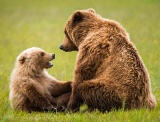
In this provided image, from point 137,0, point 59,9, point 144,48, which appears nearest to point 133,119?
point 144,48

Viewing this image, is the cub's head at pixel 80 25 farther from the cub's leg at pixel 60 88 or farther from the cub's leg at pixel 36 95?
the cub's leg at pixel 36 95

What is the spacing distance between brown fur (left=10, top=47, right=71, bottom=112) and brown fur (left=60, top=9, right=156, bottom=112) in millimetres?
517

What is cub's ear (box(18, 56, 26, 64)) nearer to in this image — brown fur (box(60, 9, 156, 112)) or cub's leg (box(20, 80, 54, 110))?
cub's leg (box(20, 80, 54, 110))

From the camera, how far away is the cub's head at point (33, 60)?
8.43 m

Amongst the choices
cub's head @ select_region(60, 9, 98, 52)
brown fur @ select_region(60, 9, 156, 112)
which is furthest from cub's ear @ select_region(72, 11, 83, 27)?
brown fur @ select_region(60, 9, 156, 112)

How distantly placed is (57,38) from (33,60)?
12.8 m

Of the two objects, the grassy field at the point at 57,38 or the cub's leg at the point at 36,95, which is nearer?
the grassy field at the point at 57,38

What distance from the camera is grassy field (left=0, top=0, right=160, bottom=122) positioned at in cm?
718

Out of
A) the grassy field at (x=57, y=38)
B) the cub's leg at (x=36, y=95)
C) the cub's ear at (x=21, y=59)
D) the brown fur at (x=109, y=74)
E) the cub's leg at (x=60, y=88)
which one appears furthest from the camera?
the cub's leg at (x=60, y=88)

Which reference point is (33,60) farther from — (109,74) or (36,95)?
(109,74)

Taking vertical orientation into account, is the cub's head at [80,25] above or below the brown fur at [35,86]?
above

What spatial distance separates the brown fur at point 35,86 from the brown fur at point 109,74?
517 millimetres

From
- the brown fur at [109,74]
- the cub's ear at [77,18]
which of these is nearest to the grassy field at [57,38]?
the brown fur at [109,74]

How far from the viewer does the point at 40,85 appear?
323 inches
